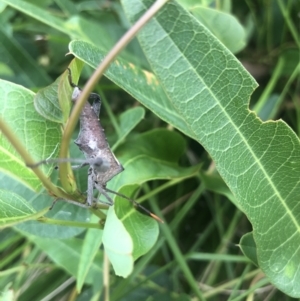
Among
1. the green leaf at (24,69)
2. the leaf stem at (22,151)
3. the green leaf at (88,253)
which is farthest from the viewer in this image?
the green leaf at (24,69)

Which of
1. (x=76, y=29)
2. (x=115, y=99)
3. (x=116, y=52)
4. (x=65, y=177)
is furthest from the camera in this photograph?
(x=115, y=99)

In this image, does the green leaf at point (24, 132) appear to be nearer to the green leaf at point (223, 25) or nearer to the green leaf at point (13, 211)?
the green leaf at point (13, 211)

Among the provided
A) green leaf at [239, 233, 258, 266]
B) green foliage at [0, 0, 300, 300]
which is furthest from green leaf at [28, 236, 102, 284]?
green leaf at [239, 233, 258, 266]

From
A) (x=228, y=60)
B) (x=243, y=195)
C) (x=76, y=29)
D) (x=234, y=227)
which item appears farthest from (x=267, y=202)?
(x=76, y=29)

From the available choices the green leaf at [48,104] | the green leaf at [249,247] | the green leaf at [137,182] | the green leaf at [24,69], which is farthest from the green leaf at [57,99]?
the green leaf at [24,69]

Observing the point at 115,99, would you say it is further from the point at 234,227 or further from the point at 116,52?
the point at 116,52

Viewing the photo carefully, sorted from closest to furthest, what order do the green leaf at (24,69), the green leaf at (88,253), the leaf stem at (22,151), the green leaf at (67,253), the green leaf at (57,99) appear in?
the leaf stem at (22,151) → the green leaf at (57,99) → the green leaf at (88,253) → the green leaf at (67,253) → the green leaf at (24,69)

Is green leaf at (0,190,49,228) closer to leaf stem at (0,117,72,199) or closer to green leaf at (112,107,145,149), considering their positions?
leaf stem at (0,117,72,199)
